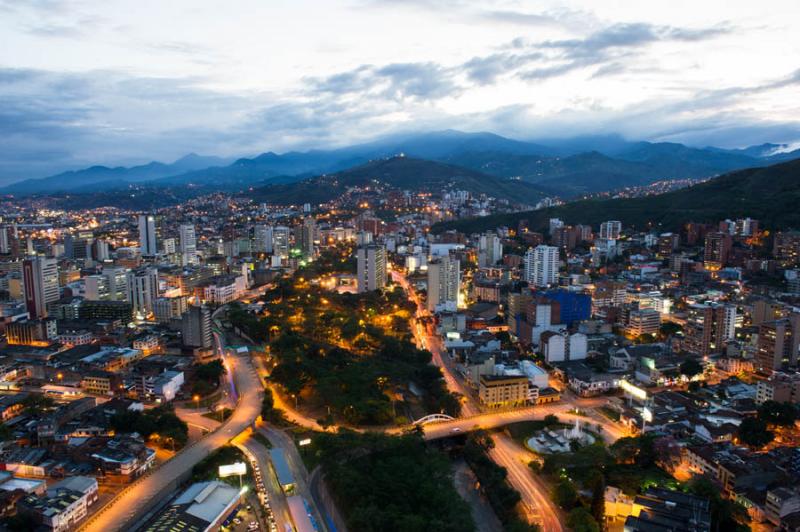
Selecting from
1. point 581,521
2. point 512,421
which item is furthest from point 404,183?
point 581,521

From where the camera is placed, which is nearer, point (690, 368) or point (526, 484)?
point (526, 484)

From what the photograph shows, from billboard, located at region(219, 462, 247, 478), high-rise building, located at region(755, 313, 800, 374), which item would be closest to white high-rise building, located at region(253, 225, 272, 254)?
billboard, located at region(219, 462, 247, 478)

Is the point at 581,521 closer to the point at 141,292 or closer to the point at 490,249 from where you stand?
the point at 141,292

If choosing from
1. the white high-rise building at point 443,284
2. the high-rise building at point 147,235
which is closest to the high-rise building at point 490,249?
the white high-rise building at point 443,284

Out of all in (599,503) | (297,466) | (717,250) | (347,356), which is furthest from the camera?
(717,250)

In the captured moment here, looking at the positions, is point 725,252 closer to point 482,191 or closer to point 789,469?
point 789,469

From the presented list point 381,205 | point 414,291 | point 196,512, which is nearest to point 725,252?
point 414,291

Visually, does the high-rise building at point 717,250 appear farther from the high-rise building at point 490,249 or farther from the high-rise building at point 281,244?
the high-rise building at point 281,244
